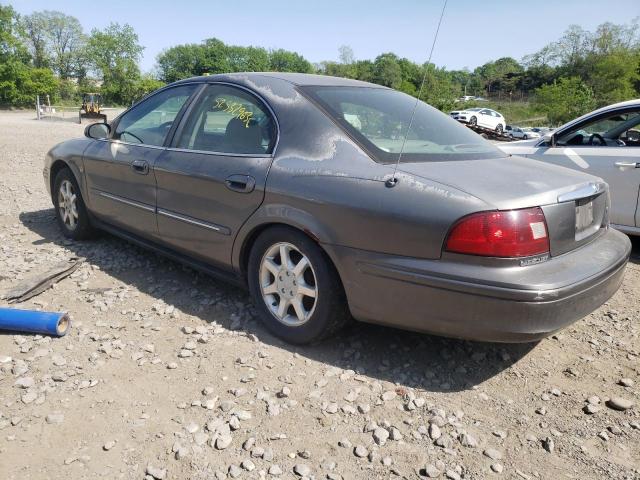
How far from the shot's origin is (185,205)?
11.6 ft

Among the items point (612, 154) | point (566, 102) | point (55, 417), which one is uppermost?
point (566, 102)

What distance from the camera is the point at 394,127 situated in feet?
10.2

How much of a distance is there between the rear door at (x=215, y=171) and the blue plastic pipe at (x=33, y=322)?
36.3 inches

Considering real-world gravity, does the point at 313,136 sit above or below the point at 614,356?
above

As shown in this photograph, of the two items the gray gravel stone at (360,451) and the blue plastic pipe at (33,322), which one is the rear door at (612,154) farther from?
the blue plastic pipe at (33,322)

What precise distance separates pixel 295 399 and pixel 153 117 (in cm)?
262

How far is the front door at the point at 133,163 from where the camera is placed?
153 inches

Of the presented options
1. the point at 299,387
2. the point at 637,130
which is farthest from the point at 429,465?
the point at 637,130

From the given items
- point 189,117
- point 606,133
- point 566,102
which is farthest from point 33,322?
point 566,102

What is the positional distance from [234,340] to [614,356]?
221 cm

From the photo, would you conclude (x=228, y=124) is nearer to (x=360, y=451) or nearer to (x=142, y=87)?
(x=360, y=451)

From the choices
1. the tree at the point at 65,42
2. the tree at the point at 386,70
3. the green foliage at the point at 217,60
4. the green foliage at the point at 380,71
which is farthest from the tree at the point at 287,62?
the tree at the point at 65,42

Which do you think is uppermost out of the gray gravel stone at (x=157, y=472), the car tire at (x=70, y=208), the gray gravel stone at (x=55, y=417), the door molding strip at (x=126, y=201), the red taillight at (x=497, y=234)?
the red taillight at (x=497, y=234)

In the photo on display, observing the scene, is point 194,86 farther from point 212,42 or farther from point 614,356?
point 212,42
